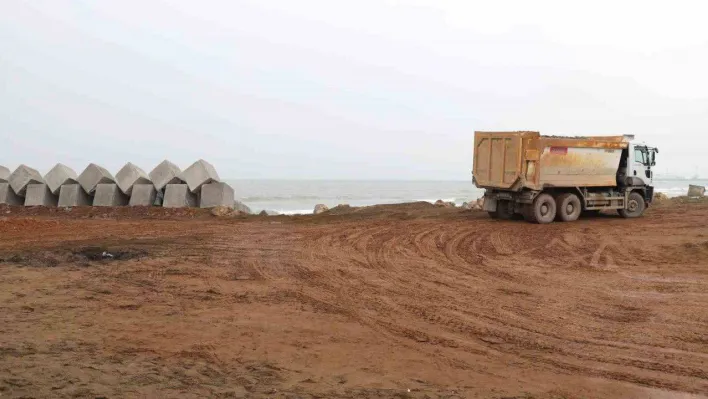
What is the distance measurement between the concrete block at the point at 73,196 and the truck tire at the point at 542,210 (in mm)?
15074

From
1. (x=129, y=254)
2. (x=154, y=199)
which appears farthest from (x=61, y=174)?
(x=129, y=254)

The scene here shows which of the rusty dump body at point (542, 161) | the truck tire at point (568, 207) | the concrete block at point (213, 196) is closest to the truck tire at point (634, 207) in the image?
the rusty dump body at point (542, 161)

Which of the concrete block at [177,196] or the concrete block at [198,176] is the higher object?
the concrete block at [198,176]

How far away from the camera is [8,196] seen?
72.6 ft

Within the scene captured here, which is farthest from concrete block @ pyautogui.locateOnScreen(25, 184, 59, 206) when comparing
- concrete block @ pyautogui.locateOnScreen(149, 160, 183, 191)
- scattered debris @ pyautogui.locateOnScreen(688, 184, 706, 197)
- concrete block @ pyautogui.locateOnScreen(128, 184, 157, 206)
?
scattered debris @ pyautogui.locateOnScreen(688, 184, 706, 197)

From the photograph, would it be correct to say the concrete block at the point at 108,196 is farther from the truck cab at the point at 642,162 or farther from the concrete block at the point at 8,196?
the truck cab at the point at 642,162

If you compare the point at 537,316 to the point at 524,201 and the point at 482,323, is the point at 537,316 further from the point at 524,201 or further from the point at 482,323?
the point at 524,201

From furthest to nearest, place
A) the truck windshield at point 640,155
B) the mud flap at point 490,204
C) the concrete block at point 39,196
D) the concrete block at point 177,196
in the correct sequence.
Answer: the concrete block at point 39,196 < the concrete block at point 177,196 < the truck windshield at point 640,155 < the mud flap at point 490,204

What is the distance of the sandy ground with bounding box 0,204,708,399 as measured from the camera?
5359mm

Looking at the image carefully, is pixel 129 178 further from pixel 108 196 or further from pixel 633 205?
pixel 633 205

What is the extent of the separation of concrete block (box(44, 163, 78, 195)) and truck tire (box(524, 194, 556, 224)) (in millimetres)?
15820

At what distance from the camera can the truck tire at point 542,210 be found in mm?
18062

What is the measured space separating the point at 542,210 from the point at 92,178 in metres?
15.3

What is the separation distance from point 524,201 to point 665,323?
10655 mm
